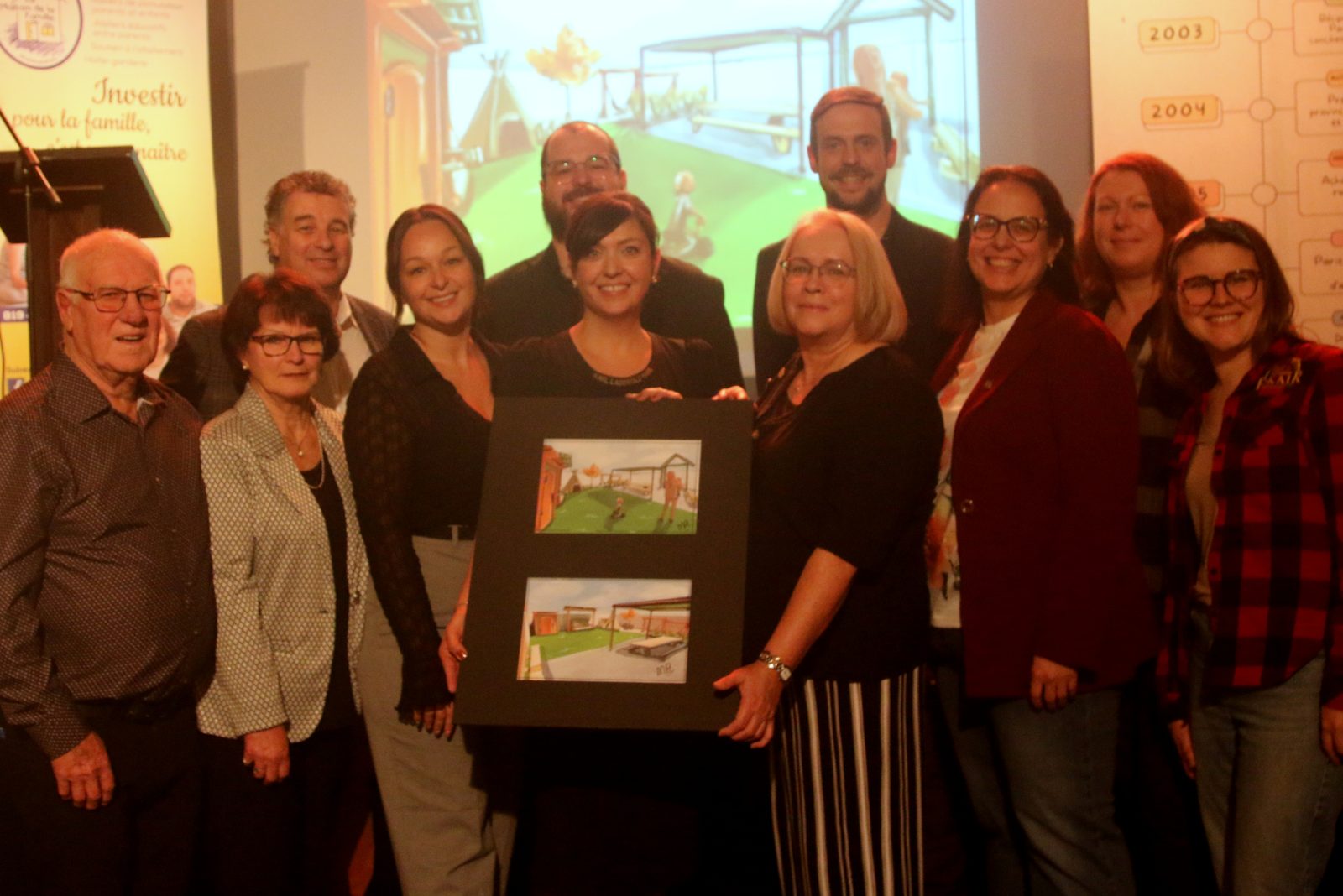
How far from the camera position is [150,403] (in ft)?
7.74

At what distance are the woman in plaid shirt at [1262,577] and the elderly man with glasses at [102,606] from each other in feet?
6.66

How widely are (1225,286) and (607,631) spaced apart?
1392 millimetres

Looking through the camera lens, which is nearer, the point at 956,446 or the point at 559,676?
the point at 559,676

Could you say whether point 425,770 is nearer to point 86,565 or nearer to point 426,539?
point 426,539

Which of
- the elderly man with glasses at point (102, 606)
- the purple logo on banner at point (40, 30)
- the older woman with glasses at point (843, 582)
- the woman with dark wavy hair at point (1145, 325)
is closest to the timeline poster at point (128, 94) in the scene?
the purple logo on banner at point (40, 30)

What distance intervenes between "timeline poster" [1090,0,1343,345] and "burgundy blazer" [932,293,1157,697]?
7.68 ft

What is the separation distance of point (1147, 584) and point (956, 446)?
0.57m

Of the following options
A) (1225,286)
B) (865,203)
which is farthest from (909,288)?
(1225,286)

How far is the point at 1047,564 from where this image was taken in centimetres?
223

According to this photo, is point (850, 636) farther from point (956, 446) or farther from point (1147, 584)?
point (1147, 584)

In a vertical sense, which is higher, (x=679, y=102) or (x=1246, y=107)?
(x=679, y=102)

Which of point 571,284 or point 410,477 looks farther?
point 571,284

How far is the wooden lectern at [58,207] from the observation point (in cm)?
264

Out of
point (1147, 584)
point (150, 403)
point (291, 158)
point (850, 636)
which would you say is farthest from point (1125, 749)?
point (291, 158)
